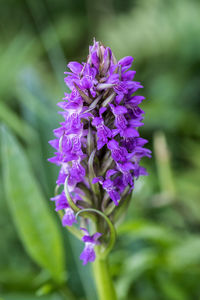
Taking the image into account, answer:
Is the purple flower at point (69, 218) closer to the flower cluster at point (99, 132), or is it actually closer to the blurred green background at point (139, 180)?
the flower cluster at point (99, 132)

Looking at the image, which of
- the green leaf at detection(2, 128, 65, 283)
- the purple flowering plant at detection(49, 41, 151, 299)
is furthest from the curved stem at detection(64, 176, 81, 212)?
the green leaf at detection(2, 128, 65, 283)

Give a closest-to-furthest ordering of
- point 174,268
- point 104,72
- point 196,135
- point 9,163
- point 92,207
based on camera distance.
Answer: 1. point 104,72
2. point 92,207
3. point 9,163
4. point 174,268
5. point 196,135

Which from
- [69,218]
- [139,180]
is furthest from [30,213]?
[139,180]

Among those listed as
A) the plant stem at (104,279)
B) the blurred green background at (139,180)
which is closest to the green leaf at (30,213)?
the blurred green background at (139,180)

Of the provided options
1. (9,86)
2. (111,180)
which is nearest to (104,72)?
(111,180)

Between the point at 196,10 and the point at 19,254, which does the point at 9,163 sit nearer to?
the point at 19,254

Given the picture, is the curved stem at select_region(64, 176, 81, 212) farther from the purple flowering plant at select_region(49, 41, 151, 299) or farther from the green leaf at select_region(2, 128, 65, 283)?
the green leaf at select_region(2, 128, 65, 283)
